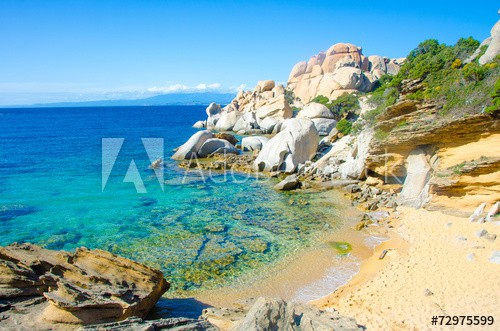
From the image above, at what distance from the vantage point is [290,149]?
2831cm

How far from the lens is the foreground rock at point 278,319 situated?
6047 millimetres

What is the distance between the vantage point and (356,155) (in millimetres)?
24562

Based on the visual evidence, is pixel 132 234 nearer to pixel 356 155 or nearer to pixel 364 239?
pixel 364 239

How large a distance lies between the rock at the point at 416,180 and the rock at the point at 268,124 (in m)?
31.4

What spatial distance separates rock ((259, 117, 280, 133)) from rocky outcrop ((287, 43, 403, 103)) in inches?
538

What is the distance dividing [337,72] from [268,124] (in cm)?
1871

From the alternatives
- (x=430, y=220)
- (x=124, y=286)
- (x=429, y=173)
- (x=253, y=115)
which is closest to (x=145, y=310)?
(x=124, y=286)

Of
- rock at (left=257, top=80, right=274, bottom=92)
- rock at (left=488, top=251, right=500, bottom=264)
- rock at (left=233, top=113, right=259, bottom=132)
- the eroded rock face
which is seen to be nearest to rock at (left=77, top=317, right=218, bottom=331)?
the eroded rock face

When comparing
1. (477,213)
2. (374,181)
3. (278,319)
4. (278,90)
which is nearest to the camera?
(278,319)

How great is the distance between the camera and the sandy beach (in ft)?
30.7

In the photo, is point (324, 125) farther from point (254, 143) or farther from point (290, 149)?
point (290, 149)

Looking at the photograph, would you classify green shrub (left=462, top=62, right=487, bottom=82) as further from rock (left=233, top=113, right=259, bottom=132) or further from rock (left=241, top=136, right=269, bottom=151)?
rock (left=233, top=113, right=259, bottom=132)

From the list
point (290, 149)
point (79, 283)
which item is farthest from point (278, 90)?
point (79, 283)

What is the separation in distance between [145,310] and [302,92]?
6497 centimetres
